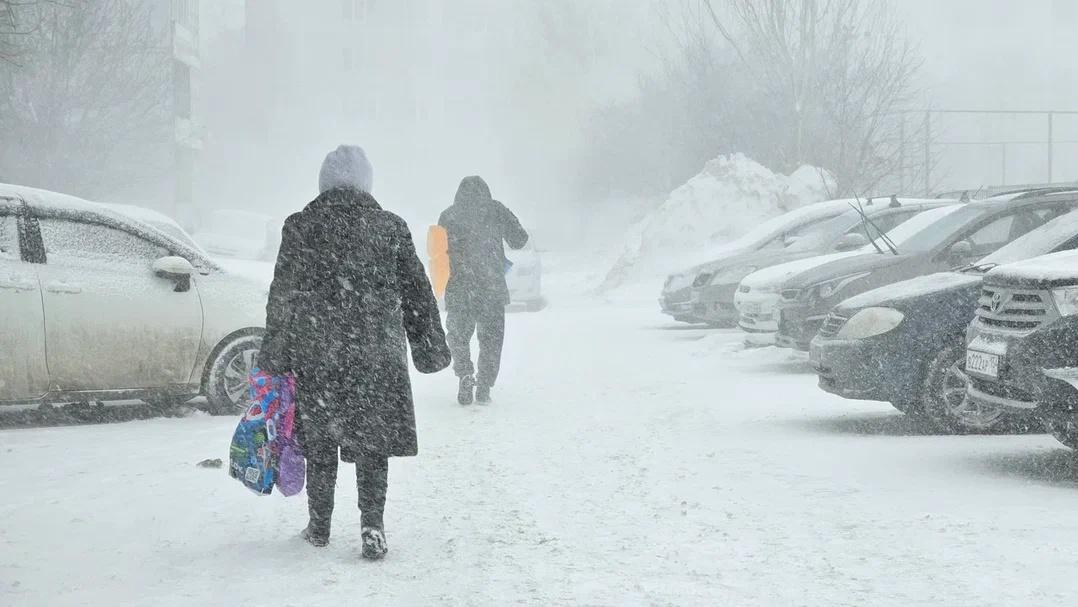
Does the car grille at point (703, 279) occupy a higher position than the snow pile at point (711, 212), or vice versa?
the snow pile at point (711, 212)

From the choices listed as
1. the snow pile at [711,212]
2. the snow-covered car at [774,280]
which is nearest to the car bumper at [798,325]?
the snow-covered car at [774,280]

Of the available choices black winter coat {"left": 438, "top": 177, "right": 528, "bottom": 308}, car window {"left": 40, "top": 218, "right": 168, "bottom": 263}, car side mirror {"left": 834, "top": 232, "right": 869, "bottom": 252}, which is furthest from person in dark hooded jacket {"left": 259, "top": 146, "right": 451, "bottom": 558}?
car side mirror {"left": 834, "top": 232, "right": 869, "bottom": 252}

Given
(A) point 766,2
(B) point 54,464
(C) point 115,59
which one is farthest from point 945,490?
(C) point 115,59

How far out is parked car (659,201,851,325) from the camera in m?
16.9

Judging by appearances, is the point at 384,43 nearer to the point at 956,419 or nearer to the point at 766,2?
the point at 766,2

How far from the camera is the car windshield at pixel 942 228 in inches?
440

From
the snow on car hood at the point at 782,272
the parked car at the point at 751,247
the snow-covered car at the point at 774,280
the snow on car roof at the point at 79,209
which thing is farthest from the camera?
the parked car at the point at 751,247

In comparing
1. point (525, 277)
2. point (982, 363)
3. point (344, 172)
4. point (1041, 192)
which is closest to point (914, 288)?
point (982, 363)

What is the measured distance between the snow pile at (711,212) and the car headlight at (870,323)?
18228 millimetres

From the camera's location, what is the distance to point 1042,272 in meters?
6.72

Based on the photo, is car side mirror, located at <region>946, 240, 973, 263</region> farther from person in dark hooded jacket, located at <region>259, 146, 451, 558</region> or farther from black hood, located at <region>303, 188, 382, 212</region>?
black hood, located at <region>303, 188, 382, 212</region>

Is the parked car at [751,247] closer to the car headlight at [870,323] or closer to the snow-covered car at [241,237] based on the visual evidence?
the car headlight at [870,323]

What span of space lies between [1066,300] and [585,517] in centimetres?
277

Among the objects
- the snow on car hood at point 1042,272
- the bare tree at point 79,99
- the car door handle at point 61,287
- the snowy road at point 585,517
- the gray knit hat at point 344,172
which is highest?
the bare tree at point 79,99
